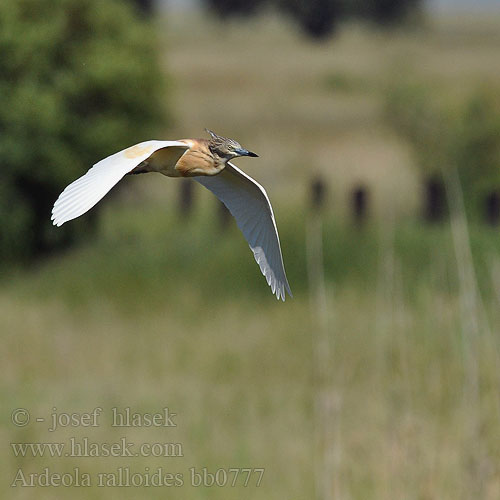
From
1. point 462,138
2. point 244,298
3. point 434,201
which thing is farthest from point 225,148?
point 462,138

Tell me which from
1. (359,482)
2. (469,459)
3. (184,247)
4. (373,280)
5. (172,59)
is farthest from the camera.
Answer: (172,59)

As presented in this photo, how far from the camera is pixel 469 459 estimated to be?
12.7 ft

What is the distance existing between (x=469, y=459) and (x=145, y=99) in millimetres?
2032

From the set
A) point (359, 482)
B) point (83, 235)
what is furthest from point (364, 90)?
point (359, 482)

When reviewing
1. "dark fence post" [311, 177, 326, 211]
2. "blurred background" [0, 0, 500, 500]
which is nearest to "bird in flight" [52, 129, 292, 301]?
"dark fence post" [311, 177, 326, 211]

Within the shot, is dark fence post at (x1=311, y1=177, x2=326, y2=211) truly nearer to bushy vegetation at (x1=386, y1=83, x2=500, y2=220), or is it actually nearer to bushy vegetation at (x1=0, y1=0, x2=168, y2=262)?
bushy vegetation at (x1=0, y1=0, x2=168, y2=262)

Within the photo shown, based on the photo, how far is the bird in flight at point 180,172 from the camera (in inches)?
25.1

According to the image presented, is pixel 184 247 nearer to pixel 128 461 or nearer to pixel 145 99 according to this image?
pixel 128 461

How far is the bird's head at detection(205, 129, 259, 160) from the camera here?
71 cm

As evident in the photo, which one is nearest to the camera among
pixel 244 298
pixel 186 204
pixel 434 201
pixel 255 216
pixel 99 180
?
pixel 99 180

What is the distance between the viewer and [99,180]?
0.66 metres

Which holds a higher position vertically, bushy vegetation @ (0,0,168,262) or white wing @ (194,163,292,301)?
bushy vegetation @ (0,0,168,262)

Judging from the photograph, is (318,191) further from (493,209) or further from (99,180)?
(493,209)

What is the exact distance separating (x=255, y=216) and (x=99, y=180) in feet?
0.86
